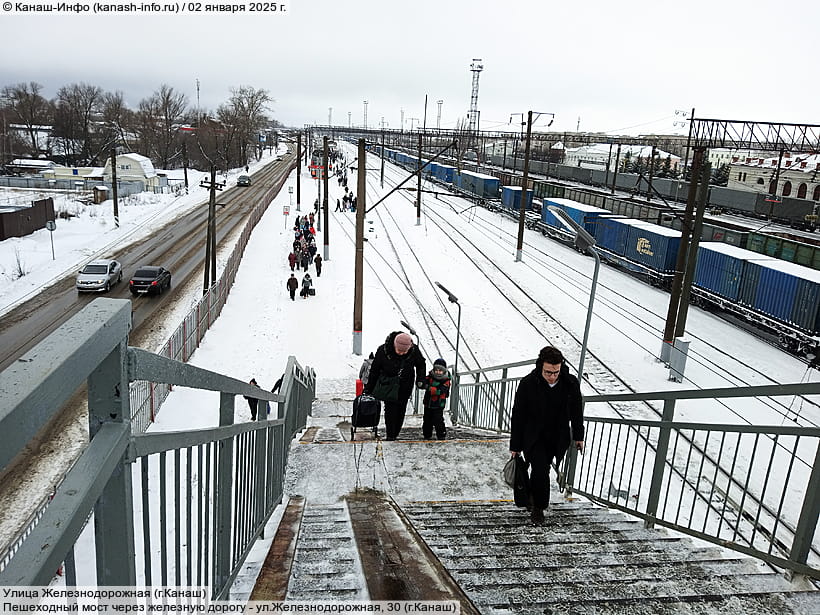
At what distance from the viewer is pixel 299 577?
12.0 ft

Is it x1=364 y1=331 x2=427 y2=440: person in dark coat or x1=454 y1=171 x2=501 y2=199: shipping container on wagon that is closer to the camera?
x1=364 y1=331 x2=427 y2=440: person in dark coat

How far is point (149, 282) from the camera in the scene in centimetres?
2589

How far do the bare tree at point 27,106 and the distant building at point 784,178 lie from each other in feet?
337

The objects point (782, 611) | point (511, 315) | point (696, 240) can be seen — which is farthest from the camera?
point (511, 315)

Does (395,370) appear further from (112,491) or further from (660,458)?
(112,491)

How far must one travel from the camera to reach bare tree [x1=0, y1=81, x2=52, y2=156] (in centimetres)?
9906

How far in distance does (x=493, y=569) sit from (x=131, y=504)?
3032mm

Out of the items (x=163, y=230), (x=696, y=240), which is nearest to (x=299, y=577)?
(x=696, y=240)

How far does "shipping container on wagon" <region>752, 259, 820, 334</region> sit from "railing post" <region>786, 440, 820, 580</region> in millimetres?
19029

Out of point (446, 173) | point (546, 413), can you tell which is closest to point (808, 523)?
point (546, 413)

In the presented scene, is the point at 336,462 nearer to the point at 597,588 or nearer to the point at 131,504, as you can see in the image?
the point at 597,588

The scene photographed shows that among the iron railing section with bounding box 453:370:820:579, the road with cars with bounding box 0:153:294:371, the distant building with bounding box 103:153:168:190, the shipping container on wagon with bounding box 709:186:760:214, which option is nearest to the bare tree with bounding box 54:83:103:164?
the distant building with bounding box 103:153:168:190

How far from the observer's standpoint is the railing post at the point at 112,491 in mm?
1571

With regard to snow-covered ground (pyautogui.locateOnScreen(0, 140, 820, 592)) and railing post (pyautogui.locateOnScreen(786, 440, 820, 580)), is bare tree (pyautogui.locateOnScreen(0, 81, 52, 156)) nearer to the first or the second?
snow-covered ground (pyautogui.locateOnScreen(0, 140, 820, 592))
